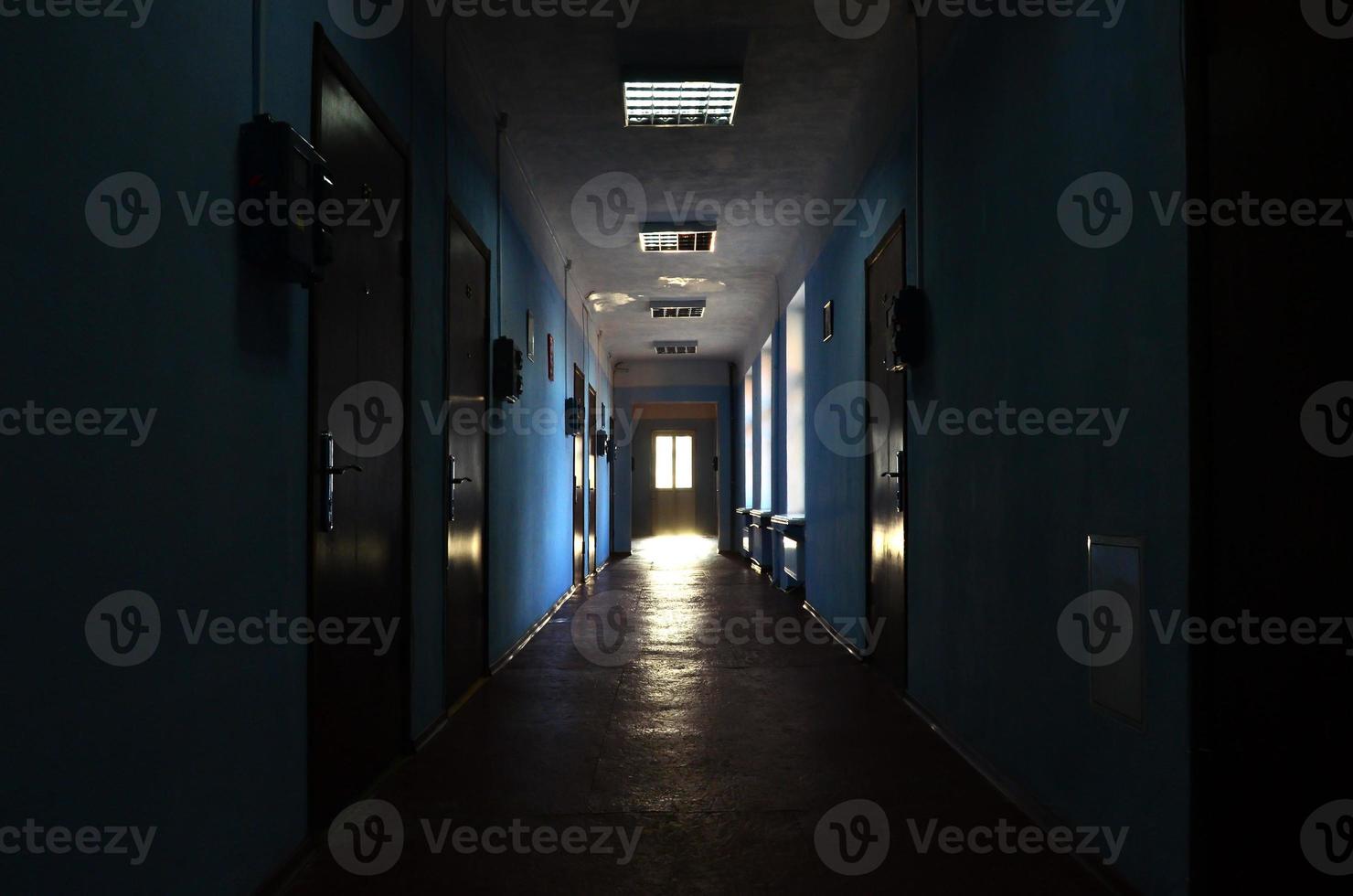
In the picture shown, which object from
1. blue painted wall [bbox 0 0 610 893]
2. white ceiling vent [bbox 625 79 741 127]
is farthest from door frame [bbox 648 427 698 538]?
blue painted wall [bbox 0 0 610 893]

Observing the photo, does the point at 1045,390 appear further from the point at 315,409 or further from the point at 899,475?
the point at 315,409

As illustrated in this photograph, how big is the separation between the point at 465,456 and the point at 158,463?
2.59 m

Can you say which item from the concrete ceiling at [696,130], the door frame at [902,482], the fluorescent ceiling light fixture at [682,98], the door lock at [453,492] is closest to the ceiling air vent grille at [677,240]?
the concrete ceiling at [696,130]

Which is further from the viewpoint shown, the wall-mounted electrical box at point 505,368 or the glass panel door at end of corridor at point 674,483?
the glass panel door at end of corridor at point 674,483

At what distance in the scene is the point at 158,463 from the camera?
1.69 m

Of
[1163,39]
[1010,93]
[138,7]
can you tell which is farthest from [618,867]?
[1010,93]

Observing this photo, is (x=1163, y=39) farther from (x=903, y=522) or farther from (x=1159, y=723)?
(x=903, y=522)

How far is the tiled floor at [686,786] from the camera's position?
2.28 metres

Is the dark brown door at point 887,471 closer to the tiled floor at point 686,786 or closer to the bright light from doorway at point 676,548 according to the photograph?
the tiled floor at point 686,786

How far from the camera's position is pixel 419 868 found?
2.32m

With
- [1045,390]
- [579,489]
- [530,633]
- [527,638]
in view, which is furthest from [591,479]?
[1045,390]

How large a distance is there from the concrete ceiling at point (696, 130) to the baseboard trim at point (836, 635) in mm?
2746

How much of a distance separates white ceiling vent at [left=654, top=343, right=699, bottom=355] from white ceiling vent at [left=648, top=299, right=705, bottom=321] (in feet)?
6.21

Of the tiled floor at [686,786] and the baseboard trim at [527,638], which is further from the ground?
the tiled floor at [686,786]
